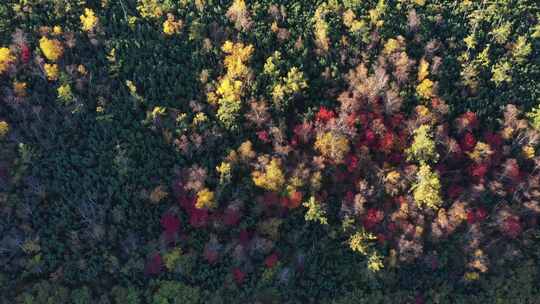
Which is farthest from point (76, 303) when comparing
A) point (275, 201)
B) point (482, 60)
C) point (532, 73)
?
point (532, 73)

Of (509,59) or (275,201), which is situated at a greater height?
(509,59)

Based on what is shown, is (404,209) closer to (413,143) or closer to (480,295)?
(413,143)

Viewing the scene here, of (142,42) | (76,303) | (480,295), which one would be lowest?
(76,303)

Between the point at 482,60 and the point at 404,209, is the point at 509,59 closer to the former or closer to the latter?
the point at 482,60

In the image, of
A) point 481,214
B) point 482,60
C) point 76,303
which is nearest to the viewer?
point 76,303

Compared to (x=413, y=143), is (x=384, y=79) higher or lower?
higher

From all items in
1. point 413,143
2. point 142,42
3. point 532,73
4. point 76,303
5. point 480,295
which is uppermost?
point 532,73

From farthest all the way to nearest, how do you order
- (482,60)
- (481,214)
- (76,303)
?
(482,60) < (481,214) < (76,303)

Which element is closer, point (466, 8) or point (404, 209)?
point (404, 209)

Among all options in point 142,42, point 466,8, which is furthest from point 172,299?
point 466,8
